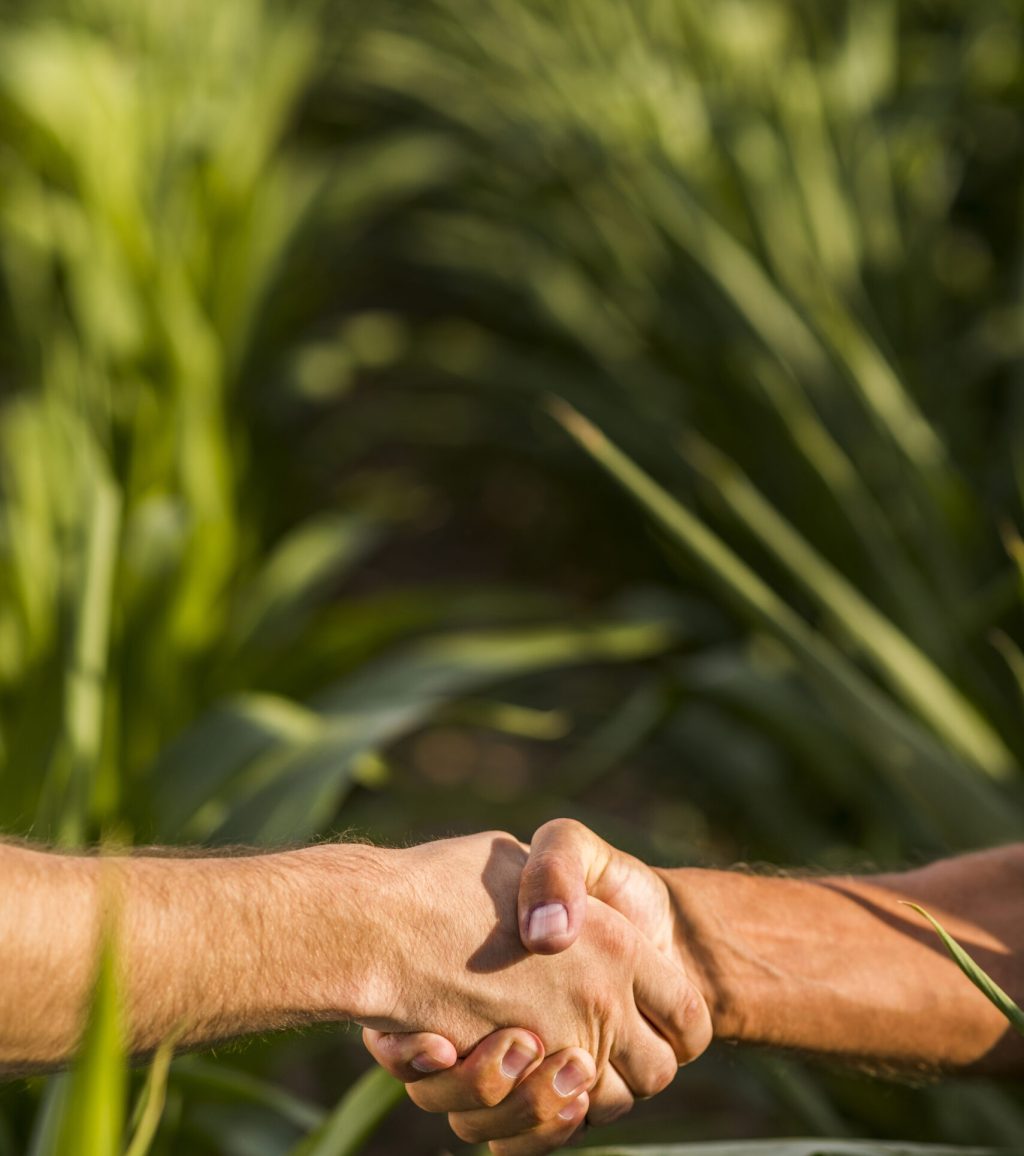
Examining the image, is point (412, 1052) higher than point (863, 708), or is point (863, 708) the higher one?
point (863, 708)

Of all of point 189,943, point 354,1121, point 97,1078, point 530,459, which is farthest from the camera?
point 530,459

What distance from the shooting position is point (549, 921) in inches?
25.0

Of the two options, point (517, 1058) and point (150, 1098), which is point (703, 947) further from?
point (150, 1098)

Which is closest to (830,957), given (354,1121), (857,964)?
(857,964)

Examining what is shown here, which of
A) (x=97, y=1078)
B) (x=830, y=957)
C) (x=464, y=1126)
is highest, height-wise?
(x=97, y=1078)

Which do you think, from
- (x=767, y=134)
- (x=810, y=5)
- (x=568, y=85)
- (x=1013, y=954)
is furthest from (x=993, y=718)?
(x=810, y=5)

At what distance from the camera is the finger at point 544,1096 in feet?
2.19

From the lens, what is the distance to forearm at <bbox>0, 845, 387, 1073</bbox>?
51 cm

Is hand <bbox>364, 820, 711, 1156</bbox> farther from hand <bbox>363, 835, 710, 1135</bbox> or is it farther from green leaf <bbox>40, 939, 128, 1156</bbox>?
green leaf <bbox>40, 939, 128, 1156</bbox>

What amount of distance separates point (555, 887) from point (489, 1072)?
0.32 feet

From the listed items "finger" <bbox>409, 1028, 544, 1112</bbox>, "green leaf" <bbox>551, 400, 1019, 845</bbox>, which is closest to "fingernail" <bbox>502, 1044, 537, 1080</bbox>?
"finger" <bbox>409, 1028, 544, 1112</bbox>

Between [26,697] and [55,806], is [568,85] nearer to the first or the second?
Result: [26,697]

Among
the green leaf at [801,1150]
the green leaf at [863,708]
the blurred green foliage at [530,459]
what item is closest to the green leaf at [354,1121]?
the blurred green foliage at [530,459]

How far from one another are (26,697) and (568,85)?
3.66 feet
